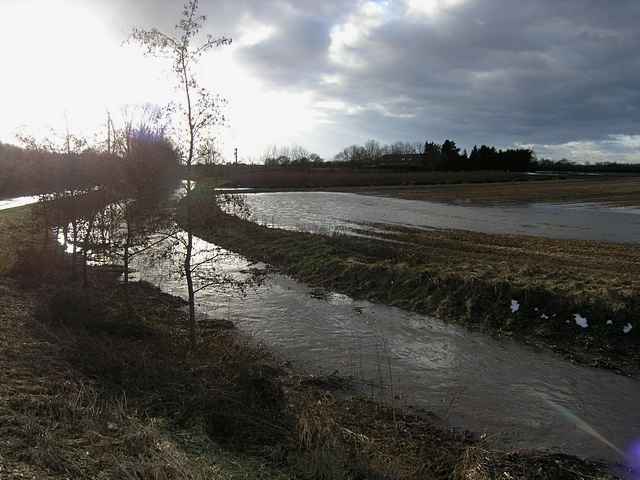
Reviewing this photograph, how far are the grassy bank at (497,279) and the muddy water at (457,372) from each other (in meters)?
1.01

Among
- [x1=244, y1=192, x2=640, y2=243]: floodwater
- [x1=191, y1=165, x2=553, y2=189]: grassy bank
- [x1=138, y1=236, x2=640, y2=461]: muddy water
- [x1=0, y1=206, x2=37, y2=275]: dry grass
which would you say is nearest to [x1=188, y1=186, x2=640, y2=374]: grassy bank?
[x1=138, y1=236, x2=640, y2=461]: muddy water

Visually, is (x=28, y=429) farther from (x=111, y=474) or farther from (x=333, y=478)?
(x=333, y=478)

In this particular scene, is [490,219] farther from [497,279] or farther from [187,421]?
[187,421]

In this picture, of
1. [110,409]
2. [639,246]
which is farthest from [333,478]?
[639,246]

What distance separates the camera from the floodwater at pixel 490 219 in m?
34.3

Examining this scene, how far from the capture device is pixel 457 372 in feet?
39.2

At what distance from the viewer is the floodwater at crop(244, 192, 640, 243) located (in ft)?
113

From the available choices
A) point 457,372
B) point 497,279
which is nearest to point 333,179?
point 497,279

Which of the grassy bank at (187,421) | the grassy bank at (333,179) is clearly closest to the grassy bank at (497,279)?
the grassy bank at (187,421)

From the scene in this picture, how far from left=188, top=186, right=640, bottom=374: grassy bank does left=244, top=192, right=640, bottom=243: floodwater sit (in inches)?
261

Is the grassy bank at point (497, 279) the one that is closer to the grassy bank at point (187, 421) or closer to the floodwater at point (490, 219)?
the grassy bank at point (187, 421)

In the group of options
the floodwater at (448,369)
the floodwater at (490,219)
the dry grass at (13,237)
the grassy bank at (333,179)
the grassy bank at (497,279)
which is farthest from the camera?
the grassy bank at (333,179)

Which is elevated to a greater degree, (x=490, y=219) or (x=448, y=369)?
(x=490, y=219)

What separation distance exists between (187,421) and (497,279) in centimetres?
1241
